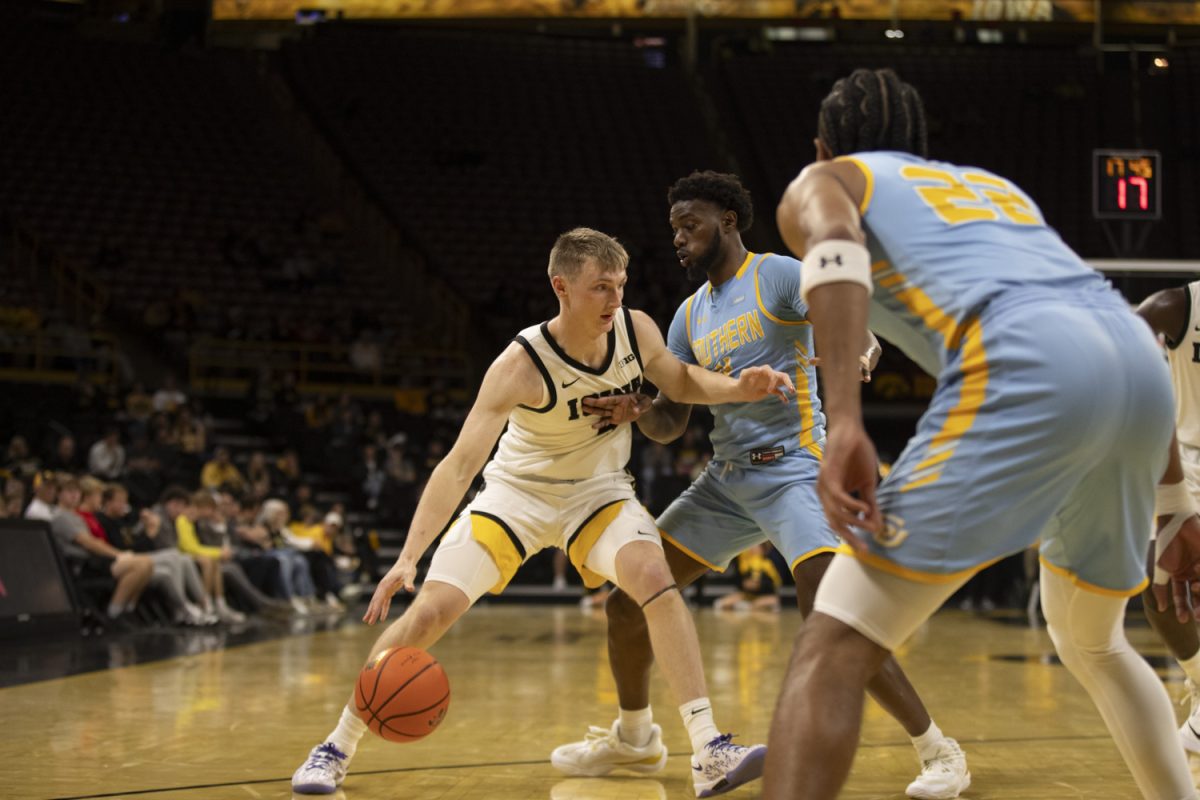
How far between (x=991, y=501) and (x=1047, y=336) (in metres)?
0.34

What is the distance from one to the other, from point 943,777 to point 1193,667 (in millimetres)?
1497

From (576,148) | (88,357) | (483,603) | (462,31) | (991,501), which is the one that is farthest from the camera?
(462,31)

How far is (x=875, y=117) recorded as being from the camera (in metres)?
2.85

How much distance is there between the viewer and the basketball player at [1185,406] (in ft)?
16.0

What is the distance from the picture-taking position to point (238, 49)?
2655cm

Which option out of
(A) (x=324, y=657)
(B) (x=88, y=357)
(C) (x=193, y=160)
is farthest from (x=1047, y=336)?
(C) (x=193, y=160)

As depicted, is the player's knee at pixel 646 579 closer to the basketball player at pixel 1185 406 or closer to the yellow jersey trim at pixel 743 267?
the yellow jersey trim at pixel 743 267

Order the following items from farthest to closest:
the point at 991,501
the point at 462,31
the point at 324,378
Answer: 1. the point at 462,31
2. the point at 324,378
3. the point at 991,501

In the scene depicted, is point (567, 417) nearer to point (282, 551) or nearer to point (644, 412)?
point (644, 412)

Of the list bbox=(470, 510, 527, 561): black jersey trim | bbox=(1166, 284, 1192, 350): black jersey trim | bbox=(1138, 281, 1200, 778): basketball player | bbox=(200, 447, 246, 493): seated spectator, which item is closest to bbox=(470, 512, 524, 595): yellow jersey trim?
bbox=(470, 510, 527, 561): black jersey trim

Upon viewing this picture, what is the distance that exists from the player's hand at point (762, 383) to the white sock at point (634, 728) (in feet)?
4.31

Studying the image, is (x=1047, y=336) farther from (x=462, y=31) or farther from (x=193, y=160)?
(x=462, y=31)

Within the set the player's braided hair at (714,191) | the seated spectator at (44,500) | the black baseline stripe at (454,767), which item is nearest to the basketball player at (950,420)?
the player's braided hair at (714,191)

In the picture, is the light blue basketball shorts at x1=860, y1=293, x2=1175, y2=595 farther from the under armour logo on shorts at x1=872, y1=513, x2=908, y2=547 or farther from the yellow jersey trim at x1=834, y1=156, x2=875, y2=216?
the yellow jersey trim at x1=834, y1=156, x2=875, y2=216
